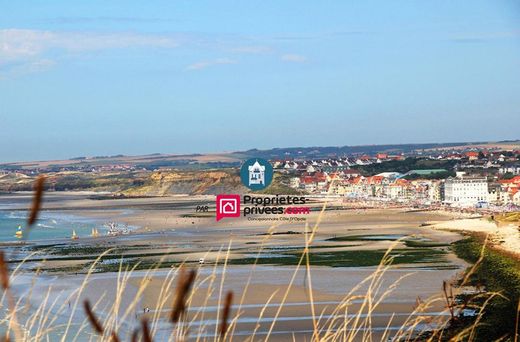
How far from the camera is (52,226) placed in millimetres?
43344

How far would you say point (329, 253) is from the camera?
82.9 feet

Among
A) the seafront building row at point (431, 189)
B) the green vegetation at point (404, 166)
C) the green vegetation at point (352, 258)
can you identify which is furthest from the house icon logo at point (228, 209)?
the green vegetation at point (404, 166)

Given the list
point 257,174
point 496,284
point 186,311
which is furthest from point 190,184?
point 186,311

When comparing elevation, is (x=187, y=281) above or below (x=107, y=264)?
above

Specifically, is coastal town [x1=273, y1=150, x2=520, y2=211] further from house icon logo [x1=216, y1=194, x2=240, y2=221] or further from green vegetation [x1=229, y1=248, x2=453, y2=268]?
green vegetation [x1=229, y1=248, x2=453, y2=268]

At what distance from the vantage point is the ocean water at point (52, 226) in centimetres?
3694

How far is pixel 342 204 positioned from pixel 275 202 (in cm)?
467

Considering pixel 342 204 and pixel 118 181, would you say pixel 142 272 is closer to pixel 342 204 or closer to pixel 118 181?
pixel 342 204

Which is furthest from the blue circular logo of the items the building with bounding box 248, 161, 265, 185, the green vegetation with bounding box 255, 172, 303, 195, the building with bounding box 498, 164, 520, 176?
the building with bounding box 498, 164, 520, 176

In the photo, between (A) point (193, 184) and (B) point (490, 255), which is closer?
(B) point (490, 255)

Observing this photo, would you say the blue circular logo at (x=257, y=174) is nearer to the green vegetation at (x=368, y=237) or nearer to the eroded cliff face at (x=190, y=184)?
the eroded cliff face at (x=190, y=184)

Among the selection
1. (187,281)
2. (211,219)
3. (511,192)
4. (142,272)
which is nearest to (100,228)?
(211,219)

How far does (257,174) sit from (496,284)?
157 ft

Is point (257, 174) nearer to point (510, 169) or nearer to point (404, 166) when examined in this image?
point (510, 169)
